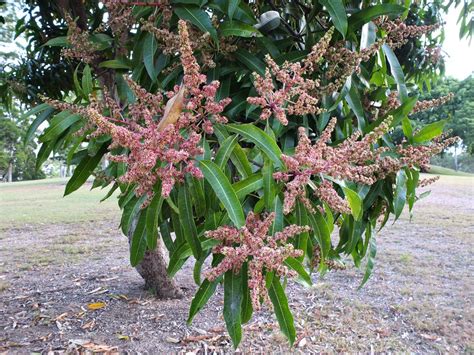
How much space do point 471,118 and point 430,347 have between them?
25081mm

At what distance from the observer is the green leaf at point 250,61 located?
4.38 feet

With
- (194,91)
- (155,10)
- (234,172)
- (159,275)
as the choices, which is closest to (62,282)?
(159,275)

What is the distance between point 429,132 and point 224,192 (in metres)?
0.85

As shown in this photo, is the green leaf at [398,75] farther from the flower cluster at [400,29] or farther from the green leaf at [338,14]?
the green leaf at [338,14]

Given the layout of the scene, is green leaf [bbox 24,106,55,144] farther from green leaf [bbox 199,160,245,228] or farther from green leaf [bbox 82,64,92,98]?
green leaf [bbox 199,160,245,228]

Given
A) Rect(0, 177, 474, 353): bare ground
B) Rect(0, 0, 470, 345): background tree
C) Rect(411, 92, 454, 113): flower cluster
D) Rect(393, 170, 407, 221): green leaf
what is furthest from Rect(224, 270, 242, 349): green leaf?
Rect(0, 177, 474, 353): bare ground

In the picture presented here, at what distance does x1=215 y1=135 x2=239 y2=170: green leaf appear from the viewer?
107 centimetres

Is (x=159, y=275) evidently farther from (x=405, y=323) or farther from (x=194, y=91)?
(x=194, y=91)

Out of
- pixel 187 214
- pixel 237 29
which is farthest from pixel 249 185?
pixel 237 29

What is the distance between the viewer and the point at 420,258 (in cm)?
460

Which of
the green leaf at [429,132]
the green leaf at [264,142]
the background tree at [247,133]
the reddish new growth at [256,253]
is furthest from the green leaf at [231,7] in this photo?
the green leaf at [429,132]

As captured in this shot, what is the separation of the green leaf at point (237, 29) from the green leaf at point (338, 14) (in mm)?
218

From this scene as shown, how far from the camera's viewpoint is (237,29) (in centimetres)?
121

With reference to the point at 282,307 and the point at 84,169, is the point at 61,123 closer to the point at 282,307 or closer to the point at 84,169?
the point at 84,169
